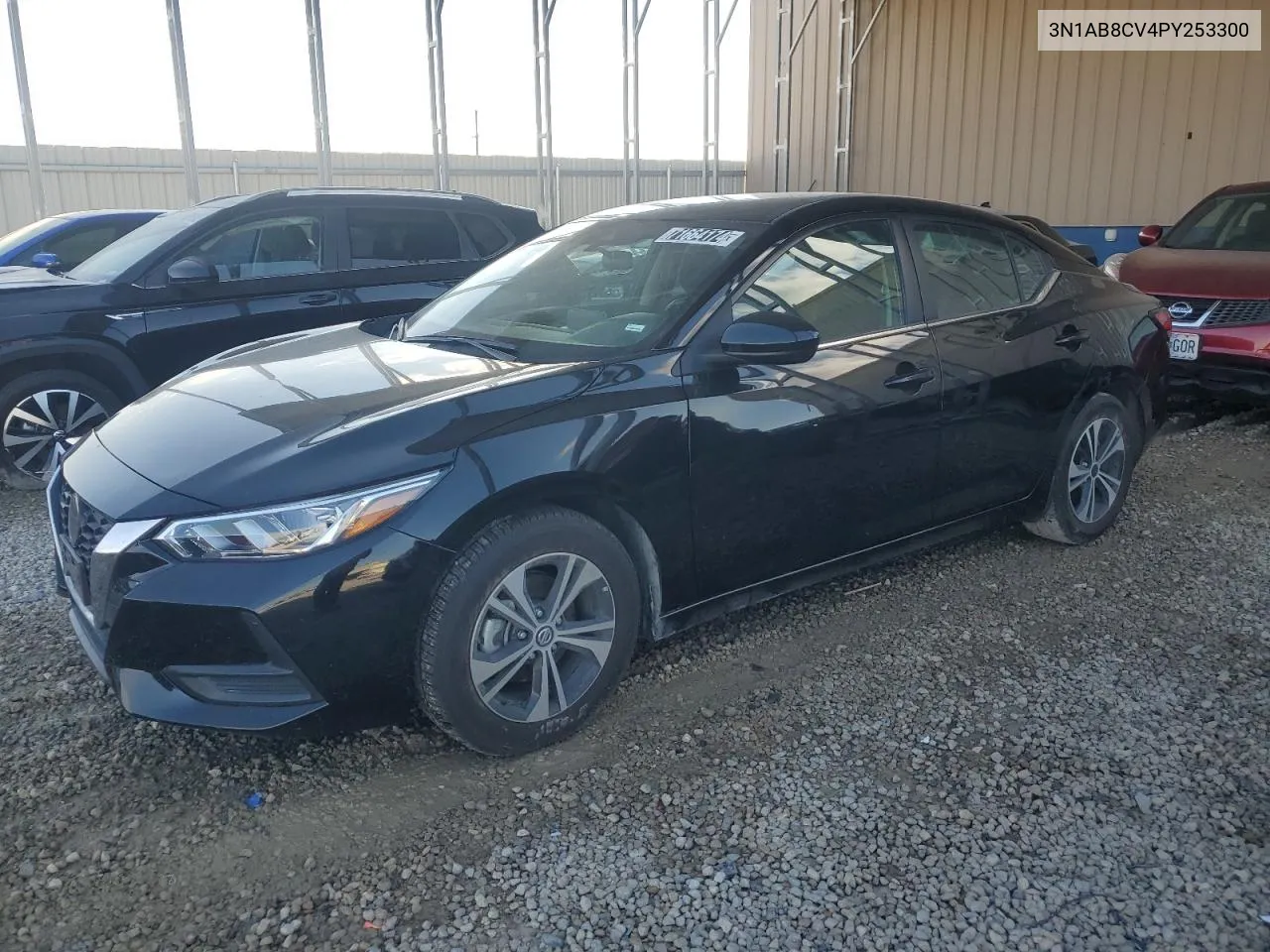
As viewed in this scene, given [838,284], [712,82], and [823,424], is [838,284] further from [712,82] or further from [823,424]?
[712,82]

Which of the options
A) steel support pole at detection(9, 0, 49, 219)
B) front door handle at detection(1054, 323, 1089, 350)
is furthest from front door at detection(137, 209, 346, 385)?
steel support pole at detection(9, 0, 49, 219)

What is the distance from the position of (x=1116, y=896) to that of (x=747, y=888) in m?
0.81

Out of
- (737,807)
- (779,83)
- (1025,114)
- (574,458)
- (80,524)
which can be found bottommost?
(737,807)

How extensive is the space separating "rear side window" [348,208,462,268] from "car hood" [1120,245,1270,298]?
4824 millimetres

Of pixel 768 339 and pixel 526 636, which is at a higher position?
pixel 768 339

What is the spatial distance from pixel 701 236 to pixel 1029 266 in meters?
1.58

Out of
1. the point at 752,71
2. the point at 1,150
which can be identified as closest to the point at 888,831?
the point at 1,150

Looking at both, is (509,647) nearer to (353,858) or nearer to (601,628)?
(601,628)

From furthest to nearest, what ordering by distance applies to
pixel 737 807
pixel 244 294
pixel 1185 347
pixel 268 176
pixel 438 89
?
1. pixel 268 176
2. pixel 438 89
3. pixel 1185 347
4. pixel 244 294
5. pixel 737 807

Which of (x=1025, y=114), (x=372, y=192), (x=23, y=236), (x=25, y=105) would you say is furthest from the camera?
(x=1025, y=114)

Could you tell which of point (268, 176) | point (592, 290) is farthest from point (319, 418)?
point (268, 176)

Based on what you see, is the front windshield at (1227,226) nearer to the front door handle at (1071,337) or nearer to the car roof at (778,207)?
the front door handle at (1071,337)

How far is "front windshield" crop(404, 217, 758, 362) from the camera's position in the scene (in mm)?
3242

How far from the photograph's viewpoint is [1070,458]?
4.31 m
